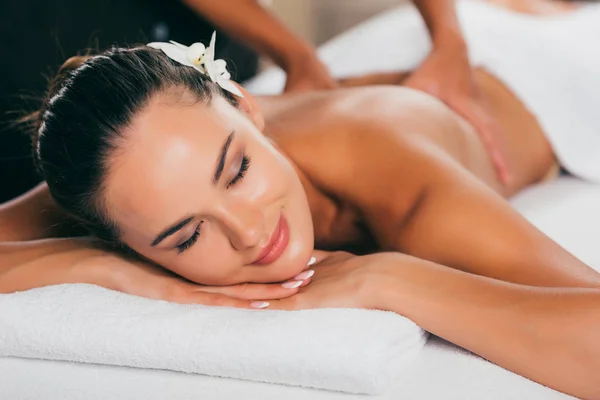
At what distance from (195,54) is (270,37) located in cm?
69

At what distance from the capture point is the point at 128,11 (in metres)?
2.11

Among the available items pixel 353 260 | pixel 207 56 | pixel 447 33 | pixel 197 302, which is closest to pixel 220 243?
pixel 197 302

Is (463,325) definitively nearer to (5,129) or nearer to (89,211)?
(89,211)

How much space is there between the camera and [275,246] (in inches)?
44.7

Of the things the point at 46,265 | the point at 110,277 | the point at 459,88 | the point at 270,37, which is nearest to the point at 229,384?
the point at 110,277

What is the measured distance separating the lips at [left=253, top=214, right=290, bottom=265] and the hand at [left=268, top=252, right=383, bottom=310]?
0.06m

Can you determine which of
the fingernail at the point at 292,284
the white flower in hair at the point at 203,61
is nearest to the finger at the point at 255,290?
the fingernail at the point at 292,284

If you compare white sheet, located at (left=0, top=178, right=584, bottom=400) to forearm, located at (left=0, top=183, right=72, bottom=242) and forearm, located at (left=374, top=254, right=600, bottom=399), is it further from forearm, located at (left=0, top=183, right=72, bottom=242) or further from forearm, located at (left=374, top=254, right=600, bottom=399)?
forearm, located at (left=0, top=183, right=72, bottom=242)

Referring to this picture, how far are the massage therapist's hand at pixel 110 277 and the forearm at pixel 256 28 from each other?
821 mm

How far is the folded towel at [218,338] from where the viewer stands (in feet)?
3.08

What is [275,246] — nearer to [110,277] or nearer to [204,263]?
[204,263]

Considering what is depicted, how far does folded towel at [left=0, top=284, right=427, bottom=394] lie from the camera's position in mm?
939

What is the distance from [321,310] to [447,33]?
98cm

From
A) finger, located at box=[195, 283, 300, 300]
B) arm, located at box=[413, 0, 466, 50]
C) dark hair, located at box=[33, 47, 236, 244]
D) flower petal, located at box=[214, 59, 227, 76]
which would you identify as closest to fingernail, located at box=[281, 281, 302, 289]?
finger, located at box=[195, 283, 300, 300]
